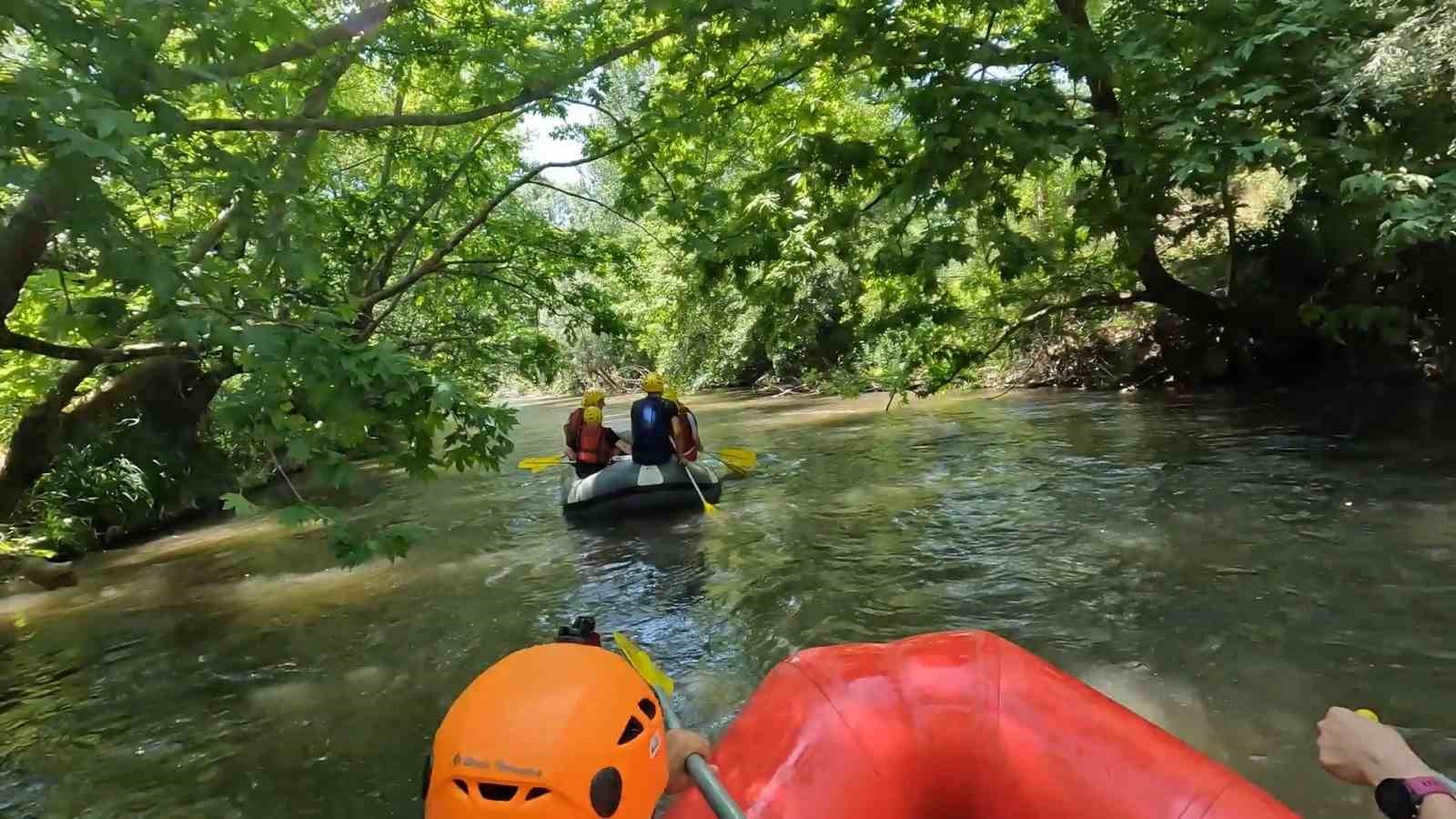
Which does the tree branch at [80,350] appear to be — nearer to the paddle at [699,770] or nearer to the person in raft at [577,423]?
the paddle at [699,770]

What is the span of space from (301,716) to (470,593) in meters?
2.04

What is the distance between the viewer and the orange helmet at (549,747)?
4.38ft

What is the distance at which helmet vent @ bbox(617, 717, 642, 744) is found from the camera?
1.44 meters

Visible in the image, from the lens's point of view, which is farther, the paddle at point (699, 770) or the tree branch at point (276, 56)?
the tree branch at point (276, 56)

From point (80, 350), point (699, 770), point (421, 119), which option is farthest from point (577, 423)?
point (699, 770)

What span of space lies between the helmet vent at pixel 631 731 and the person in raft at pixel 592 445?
24.7 feet

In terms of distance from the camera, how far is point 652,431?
8.49 metres

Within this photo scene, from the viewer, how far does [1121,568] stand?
18.8ft

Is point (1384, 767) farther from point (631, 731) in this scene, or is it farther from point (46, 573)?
point (46, 573)

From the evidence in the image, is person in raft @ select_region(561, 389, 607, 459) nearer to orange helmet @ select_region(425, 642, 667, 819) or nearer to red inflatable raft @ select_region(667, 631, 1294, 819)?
red inflatable raft @ select_region(667, 631, 1294, 819)

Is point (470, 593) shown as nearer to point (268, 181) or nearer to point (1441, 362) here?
point (268, 181)

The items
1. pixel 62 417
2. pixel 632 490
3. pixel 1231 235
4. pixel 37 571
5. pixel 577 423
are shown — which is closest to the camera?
pixel 62 417

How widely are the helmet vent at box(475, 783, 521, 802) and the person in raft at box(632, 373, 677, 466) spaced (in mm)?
7094

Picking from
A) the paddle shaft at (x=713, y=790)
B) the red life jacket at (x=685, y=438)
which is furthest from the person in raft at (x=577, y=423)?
the paddle shaft at (x=713, y=790)
